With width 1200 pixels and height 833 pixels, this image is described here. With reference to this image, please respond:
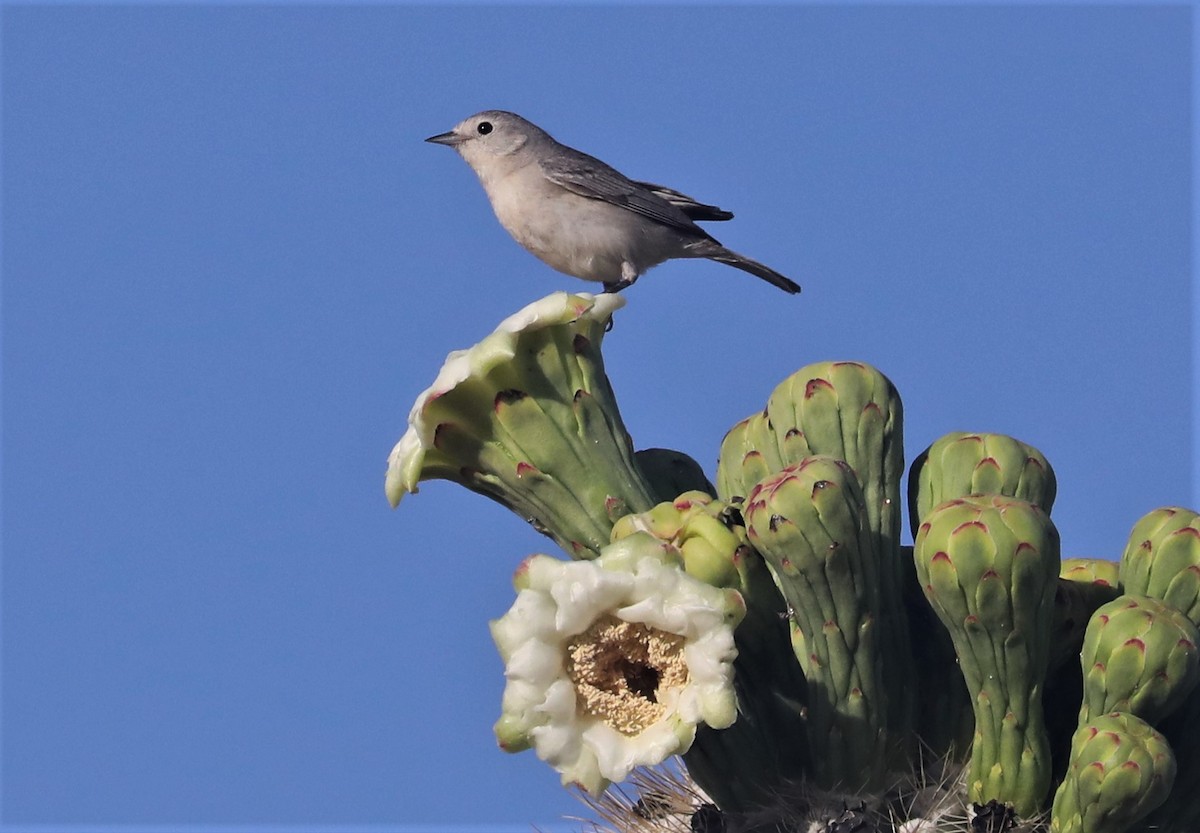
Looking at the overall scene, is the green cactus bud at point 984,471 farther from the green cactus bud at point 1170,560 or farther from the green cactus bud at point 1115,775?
the green cactus bud at point 1115,775

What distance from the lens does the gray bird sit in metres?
11.8

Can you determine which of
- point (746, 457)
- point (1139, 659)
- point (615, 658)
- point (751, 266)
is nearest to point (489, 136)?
point (751, 266)

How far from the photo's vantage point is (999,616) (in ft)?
18.4

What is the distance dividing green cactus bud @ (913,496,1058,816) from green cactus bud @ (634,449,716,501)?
161cm

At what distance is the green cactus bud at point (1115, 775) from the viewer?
5.43 meters

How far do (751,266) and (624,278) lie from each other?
106cm

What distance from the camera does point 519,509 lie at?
645cm

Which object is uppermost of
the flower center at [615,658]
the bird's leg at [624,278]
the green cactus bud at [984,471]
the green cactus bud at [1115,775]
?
the bird's leg at [624,278]

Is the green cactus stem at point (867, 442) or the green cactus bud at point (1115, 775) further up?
the green cactus stem at point (867, 442)

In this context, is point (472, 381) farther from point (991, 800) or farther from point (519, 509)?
point (991, 800)

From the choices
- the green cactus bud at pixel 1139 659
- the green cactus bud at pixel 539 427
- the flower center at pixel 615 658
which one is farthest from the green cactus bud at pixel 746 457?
the green cactus bud at pixel 1139 659

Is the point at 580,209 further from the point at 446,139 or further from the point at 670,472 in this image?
the point at 670,472

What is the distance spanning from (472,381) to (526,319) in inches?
11.8

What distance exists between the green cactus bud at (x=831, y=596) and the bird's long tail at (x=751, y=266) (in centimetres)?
654
